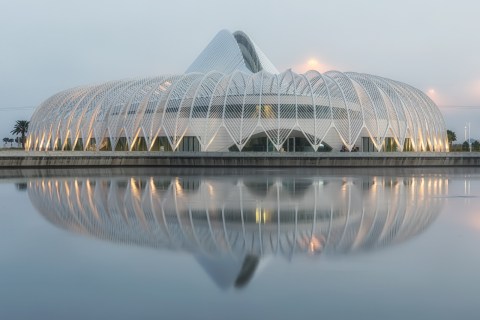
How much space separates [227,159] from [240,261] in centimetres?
3867

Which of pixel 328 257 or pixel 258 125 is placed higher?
pixel 258 125

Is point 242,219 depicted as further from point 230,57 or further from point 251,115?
point 230,57

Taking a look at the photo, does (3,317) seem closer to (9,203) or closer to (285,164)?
(9,203)

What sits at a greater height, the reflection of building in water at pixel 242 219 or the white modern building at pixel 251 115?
the white modern building at pixel 251 115

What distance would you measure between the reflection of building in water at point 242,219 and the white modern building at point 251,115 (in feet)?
97.9

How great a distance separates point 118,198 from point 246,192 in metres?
4.65

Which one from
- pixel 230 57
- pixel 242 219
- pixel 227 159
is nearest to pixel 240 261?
pixel 242 219

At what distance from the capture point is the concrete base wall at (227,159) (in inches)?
1747

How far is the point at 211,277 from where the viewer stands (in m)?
6.74

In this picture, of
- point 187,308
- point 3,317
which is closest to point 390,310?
point 187,308

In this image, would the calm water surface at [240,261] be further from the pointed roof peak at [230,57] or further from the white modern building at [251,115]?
the pointed roof peak at [230,57]

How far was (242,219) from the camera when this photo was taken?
11.9 metres

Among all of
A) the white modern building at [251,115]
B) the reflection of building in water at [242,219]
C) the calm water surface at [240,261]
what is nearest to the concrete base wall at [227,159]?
the white modern building at [251,115]

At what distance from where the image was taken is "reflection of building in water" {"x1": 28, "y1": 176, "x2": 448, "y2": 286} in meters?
8.65
